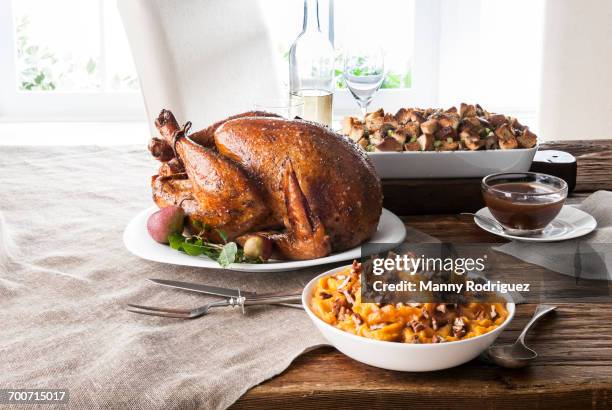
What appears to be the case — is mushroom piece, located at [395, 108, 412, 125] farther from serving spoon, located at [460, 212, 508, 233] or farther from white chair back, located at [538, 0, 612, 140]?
white chair back, located at [538, 0, 612, 140]

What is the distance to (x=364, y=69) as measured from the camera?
1712mm

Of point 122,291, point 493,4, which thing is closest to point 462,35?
point 493,4

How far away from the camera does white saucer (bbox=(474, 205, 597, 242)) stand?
4.26 feet

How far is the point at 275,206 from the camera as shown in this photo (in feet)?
4.11

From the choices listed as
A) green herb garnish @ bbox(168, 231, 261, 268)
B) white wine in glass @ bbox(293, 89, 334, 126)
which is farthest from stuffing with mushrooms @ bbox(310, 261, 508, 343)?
white wine in glass @ bbox(293, 89, 334, 126)

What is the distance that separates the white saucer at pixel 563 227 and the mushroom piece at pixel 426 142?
153 mm

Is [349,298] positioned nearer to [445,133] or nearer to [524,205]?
[524,205]

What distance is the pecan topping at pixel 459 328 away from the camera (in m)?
0.88

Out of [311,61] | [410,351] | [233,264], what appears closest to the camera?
[410,351]

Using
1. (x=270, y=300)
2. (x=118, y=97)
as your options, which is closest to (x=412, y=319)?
(x=270, y=300)

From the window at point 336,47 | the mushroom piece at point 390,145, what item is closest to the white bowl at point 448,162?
the mushroom piece at point 390,145

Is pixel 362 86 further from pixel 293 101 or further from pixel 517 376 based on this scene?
pixel 517 376

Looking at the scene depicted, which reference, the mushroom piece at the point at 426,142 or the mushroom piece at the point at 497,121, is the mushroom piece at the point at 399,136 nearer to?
the mushroom piece at the point at 426,142

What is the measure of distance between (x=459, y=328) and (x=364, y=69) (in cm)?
94
